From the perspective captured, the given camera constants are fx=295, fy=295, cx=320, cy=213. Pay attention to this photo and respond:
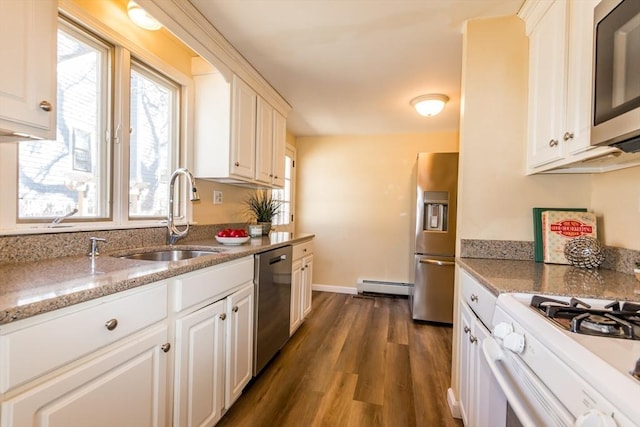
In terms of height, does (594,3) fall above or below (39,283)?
above

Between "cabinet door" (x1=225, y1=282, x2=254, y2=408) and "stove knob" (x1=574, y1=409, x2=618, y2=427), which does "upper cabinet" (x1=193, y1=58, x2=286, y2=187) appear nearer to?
"cabinet door" (x1=225, y1=282, x2=254, y2=408)

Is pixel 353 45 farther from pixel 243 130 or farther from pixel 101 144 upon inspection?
pixel 101 144

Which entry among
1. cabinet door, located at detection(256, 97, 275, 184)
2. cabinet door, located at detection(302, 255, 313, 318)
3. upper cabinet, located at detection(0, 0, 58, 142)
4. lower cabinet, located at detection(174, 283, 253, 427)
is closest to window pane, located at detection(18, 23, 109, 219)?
upper cabinet, located at detection(0, 0, 58, 142)

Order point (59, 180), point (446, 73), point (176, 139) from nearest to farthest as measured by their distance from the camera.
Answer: point (59, 180) < point (176, 139) < point (446, 73)

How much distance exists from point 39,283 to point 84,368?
0.29 meters

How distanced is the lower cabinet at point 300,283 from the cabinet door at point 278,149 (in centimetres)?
75

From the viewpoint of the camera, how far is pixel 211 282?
143 centimetres

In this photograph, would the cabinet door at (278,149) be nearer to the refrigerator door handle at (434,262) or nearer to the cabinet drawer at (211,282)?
the cabinet drawer at (211,282)

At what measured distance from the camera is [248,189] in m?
3.15

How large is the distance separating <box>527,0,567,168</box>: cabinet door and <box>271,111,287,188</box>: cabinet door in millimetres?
2115

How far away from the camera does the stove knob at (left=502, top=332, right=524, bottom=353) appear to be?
759 millimetres

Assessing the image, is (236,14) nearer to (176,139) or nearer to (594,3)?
(176,139)

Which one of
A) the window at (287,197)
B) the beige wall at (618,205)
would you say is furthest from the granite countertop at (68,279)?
the window at (287,197)

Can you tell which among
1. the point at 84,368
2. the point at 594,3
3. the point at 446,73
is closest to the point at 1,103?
the point at 84,368
